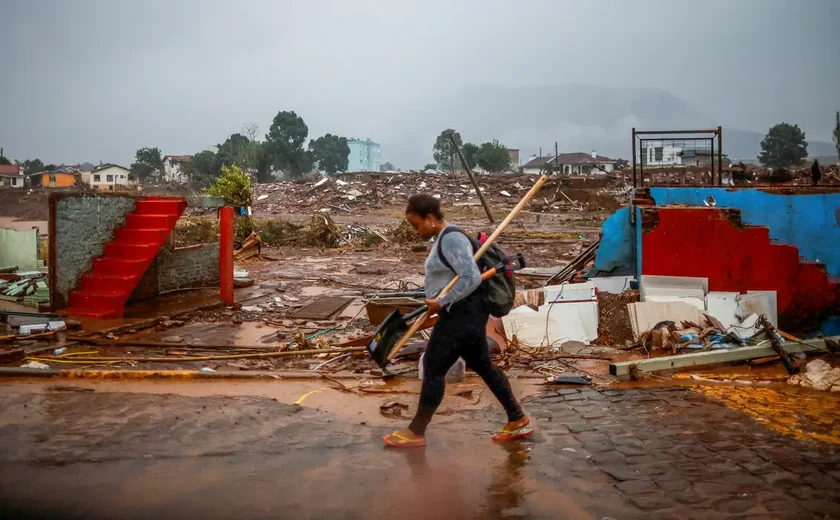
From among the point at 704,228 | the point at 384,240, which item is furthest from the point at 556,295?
the point at 384,240

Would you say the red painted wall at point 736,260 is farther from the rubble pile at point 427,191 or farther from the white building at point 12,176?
the white building at point 12,176

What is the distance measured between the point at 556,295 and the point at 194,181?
188 ft

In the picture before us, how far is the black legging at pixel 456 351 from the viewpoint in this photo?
14.6 feet

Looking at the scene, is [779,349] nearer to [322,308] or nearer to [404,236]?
[322,308]

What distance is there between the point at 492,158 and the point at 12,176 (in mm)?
47981

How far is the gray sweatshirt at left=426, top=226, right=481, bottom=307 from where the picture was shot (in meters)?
4.30

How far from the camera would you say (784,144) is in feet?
214

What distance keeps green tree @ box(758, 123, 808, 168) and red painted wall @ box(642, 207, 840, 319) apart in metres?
62.5

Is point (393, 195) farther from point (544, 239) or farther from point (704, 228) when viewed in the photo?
point (704, 228)

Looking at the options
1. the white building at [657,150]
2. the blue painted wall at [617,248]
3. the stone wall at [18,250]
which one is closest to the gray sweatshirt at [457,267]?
the blue painted wall at [617,248]

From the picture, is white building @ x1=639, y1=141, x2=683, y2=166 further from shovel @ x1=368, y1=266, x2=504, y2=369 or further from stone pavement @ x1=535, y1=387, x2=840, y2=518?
shovel @ x1=368, y1=266, x2=504, y2=369

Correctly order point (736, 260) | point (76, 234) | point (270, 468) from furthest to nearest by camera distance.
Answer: point (76, 234), point (736, 260), point (270, 468)

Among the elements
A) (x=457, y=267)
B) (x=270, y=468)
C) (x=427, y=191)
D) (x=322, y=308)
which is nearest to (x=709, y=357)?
(x=457, y=267)

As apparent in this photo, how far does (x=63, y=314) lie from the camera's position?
30.7 feet
